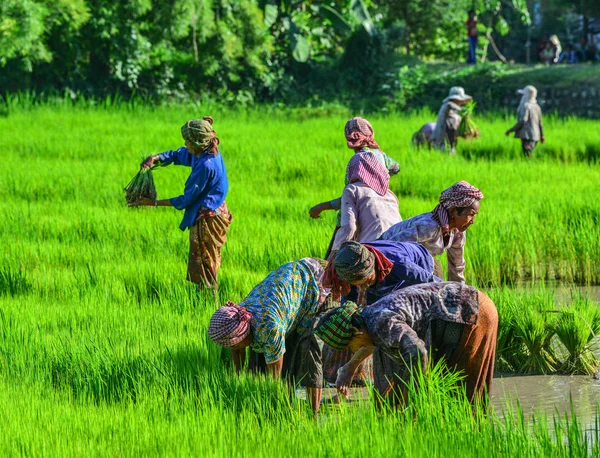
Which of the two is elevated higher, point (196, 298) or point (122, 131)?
point (122, 131)

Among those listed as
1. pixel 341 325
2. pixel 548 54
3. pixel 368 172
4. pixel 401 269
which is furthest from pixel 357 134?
pixel 548 54

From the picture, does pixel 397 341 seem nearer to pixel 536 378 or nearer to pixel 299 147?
pixel 536 378

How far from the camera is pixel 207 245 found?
7.17m

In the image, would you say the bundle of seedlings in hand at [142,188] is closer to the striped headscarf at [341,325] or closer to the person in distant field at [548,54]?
the striped headscarf at [341,325]

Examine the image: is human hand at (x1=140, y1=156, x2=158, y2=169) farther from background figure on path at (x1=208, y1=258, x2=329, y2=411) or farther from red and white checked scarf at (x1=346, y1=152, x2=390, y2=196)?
background figure on path at (x1=208, y1=258, x2=329, y2=411)

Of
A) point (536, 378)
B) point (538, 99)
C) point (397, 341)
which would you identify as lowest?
point (536, 378)

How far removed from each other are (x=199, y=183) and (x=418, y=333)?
2.74 meters

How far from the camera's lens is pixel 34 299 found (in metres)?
7.29

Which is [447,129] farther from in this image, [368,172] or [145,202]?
[368,172]

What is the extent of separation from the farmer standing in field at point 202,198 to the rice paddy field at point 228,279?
0.22 m

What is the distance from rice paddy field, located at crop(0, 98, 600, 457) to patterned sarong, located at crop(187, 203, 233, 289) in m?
0.15

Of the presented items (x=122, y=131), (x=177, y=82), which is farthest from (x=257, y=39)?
(x=122, y=131)

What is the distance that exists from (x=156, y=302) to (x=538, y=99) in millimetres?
13416

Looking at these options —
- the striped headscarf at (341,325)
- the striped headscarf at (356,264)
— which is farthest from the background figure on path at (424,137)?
the striped headscarf at (341,325)
